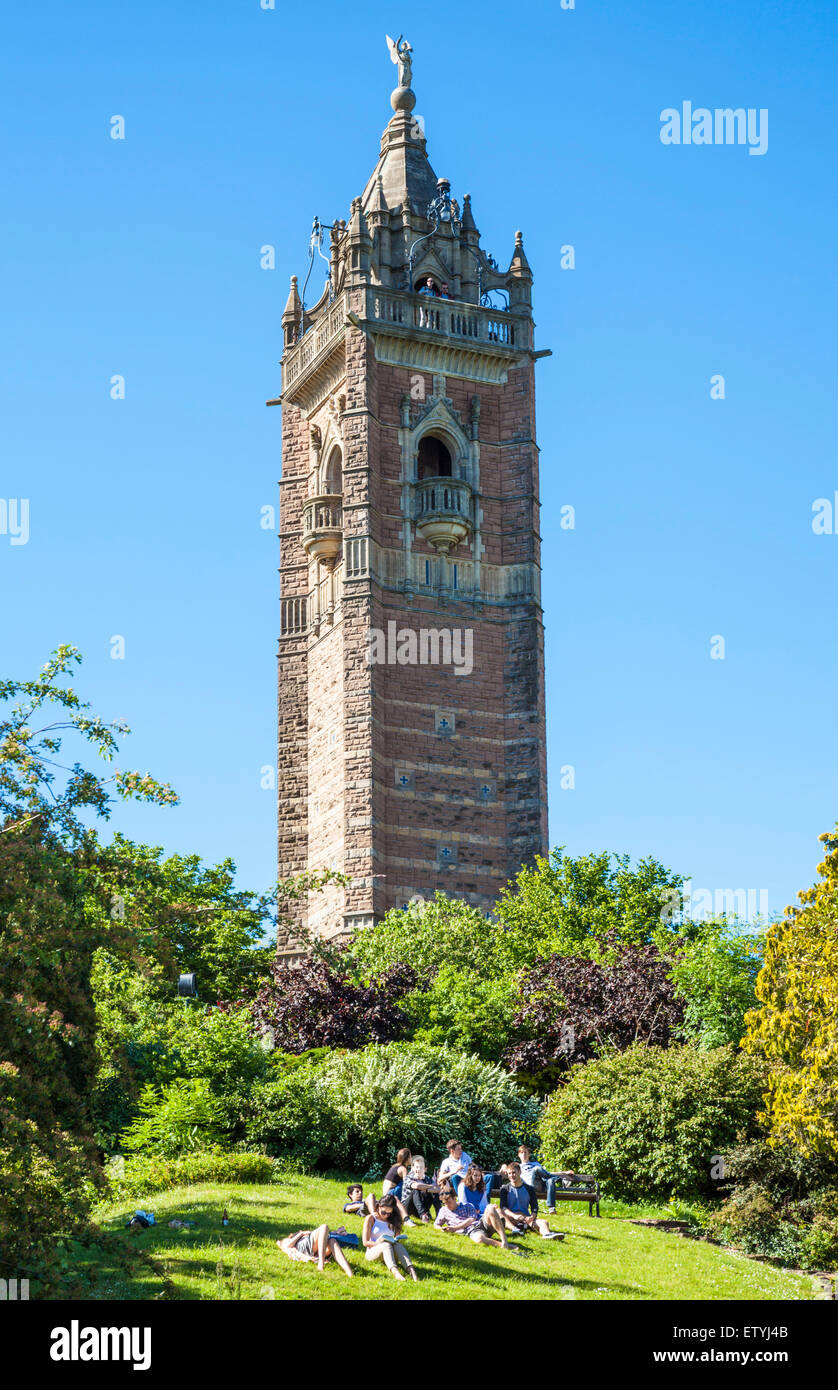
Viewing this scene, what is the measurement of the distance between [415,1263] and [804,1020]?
993 centimetres

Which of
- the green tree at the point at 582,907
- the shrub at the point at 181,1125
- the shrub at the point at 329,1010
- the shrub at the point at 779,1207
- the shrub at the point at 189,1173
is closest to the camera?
the shrub at the point at 189,1173

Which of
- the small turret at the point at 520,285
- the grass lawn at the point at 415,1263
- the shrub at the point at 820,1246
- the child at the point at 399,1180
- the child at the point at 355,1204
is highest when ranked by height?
the small turret at the point at 520,285

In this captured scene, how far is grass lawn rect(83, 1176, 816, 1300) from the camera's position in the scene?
2330 cm

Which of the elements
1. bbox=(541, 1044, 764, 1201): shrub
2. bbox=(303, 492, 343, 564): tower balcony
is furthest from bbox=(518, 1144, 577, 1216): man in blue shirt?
bbox=(303, 492, 343, 564): tower balcony

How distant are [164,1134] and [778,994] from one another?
1038cm

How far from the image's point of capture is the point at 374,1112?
3369cm

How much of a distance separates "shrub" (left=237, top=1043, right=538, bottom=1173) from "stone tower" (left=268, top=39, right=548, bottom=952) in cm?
2043

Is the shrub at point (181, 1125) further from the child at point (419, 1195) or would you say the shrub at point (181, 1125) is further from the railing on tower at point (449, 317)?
the railing on tower at point (449, 317)

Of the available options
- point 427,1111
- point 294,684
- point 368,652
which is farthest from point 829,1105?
point 294,684

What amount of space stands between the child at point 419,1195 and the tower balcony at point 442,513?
35.2 metres

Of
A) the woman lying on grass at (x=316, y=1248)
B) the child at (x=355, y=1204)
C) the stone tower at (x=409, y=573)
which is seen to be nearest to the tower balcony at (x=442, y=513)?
the stone tower at (x=409, y=573)

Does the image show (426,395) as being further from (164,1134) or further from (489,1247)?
(489,1247)

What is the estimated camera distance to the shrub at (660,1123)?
111ft

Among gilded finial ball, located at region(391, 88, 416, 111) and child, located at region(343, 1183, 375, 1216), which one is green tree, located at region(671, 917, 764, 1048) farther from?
gilded finial ball, located at region(391, 88, 416, 111)
